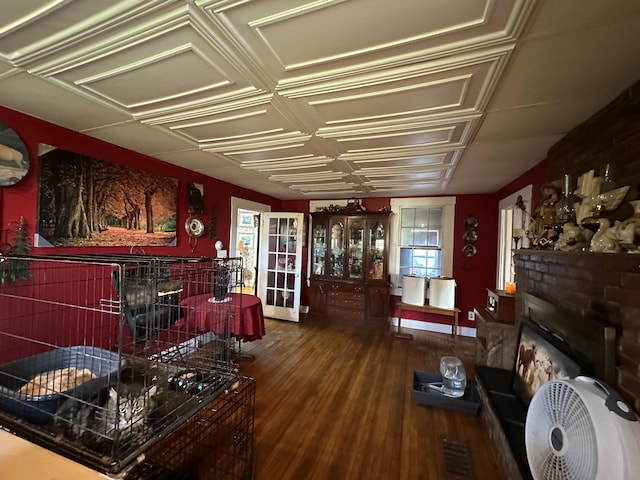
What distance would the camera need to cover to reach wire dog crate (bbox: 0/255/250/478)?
0.84m

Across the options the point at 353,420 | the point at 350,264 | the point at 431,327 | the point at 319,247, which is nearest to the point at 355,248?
the point at 350,264

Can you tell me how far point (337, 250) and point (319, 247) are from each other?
0.37 metres

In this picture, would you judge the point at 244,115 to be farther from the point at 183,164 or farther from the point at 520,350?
the point at 520,350

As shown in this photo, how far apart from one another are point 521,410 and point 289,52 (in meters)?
2.42

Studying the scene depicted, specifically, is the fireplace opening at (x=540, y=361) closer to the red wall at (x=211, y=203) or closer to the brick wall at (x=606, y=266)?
the brick wall at (x=606, y=266)

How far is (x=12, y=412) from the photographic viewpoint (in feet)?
3.29

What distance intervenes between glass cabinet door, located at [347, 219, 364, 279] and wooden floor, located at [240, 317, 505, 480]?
137cm

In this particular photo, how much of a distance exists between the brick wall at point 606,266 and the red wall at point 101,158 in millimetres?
3440

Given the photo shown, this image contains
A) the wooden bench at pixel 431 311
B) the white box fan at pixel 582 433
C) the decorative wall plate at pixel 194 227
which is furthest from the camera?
the wooden bench at pixel 431 311

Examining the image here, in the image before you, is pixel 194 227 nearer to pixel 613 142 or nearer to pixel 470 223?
pixel 613 142

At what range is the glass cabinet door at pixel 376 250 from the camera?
4441 millimetres

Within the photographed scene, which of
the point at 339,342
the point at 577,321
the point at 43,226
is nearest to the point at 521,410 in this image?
the point at 577,321

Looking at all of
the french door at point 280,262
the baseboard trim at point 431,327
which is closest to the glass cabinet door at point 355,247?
the french door at point 280,262

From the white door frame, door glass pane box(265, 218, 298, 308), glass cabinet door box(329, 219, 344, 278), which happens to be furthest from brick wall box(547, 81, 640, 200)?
door glass pane box(265, 218, 298, 308)
